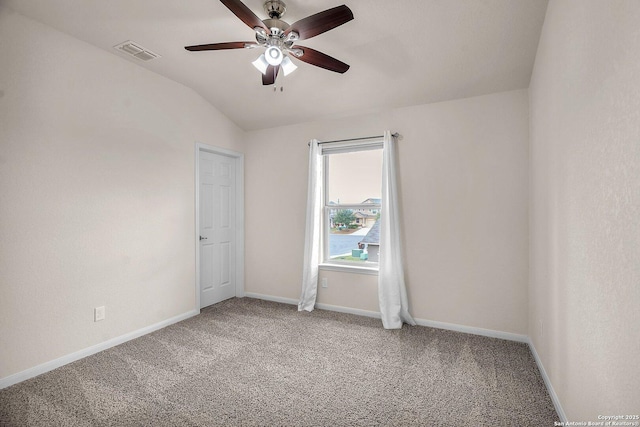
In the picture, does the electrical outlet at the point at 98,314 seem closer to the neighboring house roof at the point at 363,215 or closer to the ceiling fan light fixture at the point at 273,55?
the ceiling fan light fixture at the point at 273,55

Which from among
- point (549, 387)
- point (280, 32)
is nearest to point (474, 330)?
point (549, 387)

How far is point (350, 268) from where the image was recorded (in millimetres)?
3891

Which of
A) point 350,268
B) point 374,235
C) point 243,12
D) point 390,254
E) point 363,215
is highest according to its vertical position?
point 243,12

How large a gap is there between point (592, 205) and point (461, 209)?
191 cm

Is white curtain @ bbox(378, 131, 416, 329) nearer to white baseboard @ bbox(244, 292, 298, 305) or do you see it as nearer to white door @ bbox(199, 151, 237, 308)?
white baseboard @ bbox(244, 292, 298, 305)

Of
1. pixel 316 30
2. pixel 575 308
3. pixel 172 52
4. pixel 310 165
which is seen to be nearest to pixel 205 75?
pixel 172 52

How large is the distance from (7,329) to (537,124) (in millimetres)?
4351

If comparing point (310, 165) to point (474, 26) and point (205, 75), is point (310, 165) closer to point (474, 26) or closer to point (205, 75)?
point (205, 75)

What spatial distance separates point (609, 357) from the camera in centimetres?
122

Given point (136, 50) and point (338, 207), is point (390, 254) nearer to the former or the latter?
point (338, 207)

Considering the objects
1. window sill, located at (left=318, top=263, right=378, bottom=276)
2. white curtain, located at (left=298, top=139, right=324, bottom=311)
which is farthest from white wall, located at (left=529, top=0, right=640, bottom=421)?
white curtain, located at (left=298, top=139, right=324, bottom=311)

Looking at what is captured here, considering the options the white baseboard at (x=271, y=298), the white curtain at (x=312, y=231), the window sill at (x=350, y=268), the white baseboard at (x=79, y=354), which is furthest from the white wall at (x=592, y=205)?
the white baseboard at (x=79, y=354)

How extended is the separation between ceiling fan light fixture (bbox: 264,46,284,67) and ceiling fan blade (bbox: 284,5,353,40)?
4.6 inches

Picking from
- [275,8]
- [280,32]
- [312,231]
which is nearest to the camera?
[280,32]
